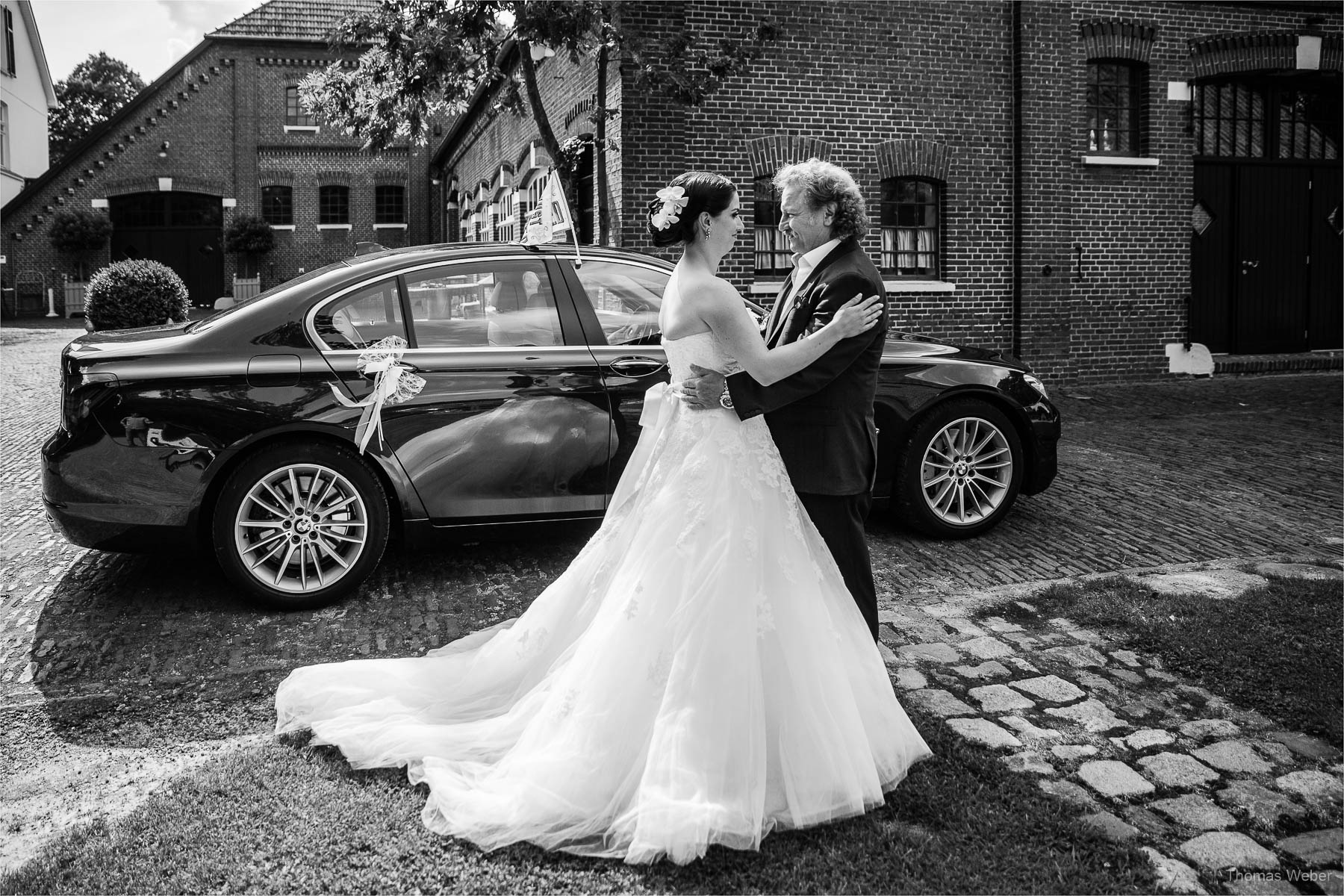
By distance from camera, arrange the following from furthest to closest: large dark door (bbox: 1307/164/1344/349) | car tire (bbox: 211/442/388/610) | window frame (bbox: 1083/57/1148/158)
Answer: large dark door (bbox: 1307/164/1344/349), window frame (bbox: 1083/57/1148/158), car tire (bbox: 211/442/388/610)

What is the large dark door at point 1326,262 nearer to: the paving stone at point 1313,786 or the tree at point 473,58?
the tree at point 473,58

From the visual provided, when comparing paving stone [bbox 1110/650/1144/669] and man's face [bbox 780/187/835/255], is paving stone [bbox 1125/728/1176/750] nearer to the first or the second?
paving stone [bbox 1110/650/1144/669]

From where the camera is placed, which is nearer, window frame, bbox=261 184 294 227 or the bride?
the bride

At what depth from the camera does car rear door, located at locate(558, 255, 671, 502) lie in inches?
216

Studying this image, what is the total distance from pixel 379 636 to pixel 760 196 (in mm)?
9288

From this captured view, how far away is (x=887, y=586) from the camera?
5570 millimetres

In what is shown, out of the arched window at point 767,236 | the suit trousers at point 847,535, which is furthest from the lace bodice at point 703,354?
the arched window at point 767,236

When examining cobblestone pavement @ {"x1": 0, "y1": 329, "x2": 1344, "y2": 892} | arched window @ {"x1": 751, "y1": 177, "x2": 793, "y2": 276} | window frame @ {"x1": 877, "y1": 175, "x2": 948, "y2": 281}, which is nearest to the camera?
cobblestone pavement @ {"x1": 0, "y1": 329, "x2": 1344, "y2": 892}

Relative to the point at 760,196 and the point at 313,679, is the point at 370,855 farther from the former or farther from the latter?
the point at 760,196

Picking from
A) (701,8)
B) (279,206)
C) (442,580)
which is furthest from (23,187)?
(442,580)

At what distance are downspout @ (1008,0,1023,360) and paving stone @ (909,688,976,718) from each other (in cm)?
1030

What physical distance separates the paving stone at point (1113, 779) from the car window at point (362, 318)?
3573 millimetres

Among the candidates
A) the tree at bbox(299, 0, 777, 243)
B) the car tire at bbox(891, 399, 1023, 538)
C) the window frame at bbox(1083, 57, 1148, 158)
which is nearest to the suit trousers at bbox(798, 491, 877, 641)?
the car tire at bbox(891, 399, 1023, 538)

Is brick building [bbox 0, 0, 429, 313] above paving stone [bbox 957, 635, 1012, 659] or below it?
above
